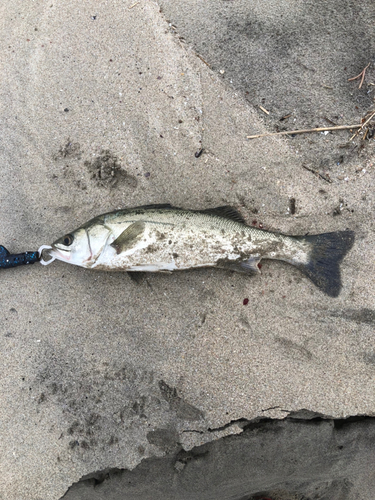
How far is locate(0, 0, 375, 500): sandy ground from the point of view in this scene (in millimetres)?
3576

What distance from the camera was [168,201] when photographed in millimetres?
3885

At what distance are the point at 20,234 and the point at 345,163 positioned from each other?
13.9 ft

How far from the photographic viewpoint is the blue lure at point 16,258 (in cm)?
372

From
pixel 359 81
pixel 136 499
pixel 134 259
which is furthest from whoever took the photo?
pixel 359 81

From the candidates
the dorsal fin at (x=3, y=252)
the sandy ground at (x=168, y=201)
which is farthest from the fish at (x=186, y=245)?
the dorsal fin at (x=3, y=252)

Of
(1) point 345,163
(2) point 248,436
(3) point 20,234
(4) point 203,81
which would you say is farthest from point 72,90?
(2) point 248,436

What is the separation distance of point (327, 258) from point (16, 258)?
376 cm

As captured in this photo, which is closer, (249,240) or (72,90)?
(249,240)

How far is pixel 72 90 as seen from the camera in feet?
13.1

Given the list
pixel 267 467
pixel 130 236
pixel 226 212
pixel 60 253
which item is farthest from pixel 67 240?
pixel 267 467

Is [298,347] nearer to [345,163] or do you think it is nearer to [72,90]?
[345,163]

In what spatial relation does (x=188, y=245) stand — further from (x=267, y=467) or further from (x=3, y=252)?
(x=267, y=467)

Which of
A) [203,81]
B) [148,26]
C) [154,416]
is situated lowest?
[154,416]

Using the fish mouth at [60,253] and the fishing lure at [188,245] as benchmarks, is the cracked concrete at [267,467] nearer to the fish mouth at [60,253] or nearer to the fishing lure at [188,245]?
the fishing lure at [188,245]
